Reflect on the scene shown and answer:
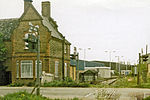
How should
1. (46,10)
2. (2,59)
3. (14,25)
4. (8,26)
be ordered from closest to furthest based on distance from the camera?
1. (2,59)
2. (14,25)
3. (8,26)
4. (46,10)

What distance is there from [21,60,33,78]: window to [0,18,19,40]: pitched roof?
4282mm

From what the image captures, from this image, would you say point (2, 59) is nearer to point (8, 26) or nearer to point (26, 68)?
point (26, 68)

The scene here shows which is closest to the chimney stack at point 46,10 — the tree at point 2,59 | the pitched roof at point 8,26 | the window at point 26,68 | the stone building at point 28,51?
the stone building at point 28,51

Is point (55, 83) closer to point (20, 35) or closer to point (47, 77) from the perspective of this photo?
point (47, 77)

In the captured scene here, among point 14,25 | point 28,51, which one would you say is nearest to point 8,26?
point 14,25

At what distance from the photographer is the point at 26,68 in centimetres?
3291

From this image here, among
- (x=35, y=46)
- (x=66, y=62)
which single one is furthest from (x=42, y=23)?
(x=35, y=46)

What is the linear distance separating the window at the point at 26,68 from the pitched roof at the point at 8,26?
14.0 feet

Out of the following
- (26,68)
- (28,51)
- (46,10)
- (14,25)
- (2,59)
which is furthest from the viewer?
(46,10)

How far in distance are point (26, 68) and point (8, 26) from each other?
23.5 ft

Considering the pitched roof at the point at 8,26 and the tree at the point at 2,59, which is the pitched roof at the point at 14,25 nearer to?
the pitched roof at the point at 8,26

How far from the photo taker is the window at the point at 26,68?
32812mm

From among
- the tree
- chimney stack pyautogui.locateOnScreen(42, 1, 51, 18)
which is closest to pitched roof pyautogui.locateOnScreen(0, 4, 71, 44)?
chimney stack pyautogui.locateOnScreen(42, 1, 51, 18)

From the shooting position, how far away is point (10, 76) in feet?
112
